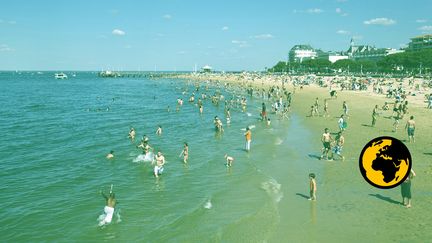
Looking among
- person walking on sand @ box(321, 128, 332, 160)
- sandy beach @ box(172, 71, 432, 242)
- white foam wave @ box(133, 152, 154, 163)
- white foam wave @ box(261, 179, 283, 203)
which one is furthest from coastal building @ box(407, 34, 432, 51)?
white foam wave @ box(261, 179, 283, 203)

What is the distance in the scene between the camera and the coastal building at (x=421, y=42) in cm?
13125

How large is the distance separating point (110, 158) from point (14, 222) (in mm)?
9607

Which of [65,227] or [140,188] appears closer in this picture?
[65,227]

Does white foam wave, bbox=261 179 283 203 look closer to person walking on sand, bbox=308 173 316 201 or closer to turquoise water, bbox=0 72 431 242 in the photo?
turquoise water, bbox=0 72 431 242

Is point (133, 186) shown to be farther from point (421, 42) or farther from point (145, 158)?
point (421, 42)

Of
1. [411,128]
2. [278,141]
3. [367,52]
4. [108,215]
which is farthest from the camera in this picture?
[367,52]

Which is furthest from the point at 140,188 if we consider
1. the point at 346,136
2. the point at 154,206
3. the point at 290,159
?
the point at 346,136

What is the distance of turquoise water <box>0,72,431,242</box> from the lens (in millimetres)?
12484

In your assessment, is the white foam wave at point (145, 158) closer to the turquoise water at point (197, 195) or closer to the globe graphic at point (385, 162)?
the turquoise water at point (197, 195)

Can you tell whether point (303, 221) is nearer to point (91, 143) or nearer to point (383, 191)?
point (383, 191)

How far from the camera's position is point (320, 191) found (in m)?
15.8

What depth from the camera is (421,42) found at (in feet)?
441

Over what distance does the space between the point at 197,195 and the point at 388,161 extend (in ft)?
36.7

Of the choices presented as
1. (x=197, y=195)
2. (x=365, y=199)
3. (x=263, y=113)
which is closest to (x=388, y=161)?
(x=365, y=199)
